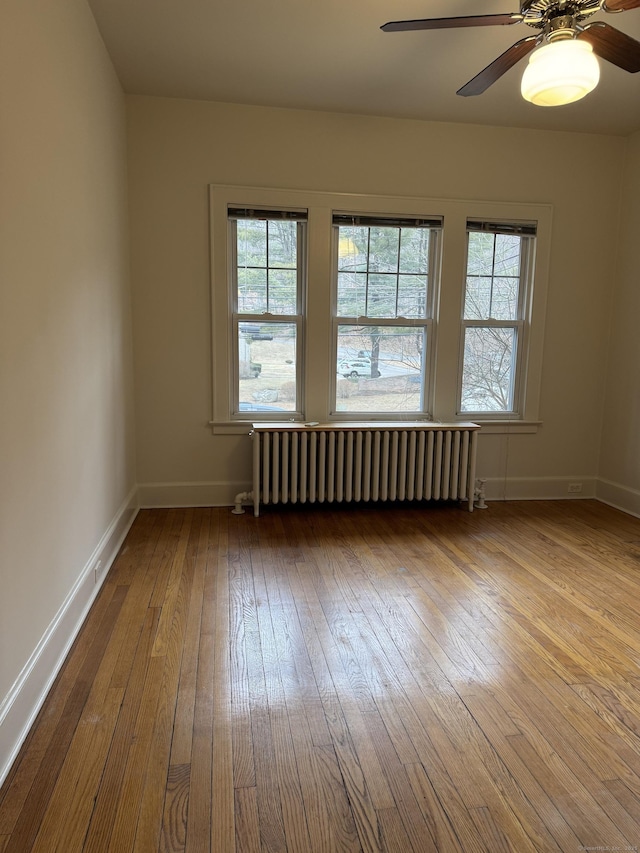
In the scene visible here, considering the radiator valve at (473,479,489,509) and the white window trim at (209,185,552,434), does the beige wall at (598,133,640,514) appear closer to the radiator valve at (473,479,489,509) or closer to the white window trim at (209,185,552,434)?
the white window trim at (209,185,552,434)

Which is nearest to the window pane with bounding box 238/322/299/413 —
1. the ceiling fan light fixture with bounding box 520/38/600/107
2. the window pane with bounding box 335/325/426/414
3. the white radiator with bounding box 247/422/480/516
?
the white radiator with bounding box 247/422/480/516

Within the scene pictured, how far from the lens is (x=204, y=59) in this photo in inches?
127

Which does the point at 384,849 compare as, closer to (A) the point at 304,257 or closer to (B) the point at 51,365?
(B) the point at 51,365

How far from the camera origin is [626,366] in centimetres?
441

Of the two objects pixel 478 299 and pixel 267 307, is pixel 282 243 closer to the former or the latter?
→ pixel 267 307

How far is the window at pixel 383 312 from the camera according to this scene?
4.23m

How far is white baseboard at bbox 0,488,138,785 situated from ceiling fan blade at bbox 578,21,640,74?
3137 mm

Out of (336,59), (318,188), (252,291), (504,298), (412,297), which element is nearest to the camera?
(336,59)

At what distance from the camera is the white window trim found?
4.00 meters

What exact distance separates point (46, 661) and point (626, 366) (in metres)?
4.48

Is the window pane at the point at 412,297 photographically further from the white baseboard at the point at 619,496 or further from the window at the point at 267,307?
the white baseboard at the point at 619,496

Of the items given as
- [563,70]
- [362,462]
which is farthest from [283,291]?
[563,70]

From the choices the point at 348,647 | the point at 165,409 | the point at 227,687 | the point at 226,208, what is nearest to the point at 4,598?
the point at 227,687

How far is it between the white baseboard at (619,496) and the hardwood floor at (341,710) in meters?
1.18
